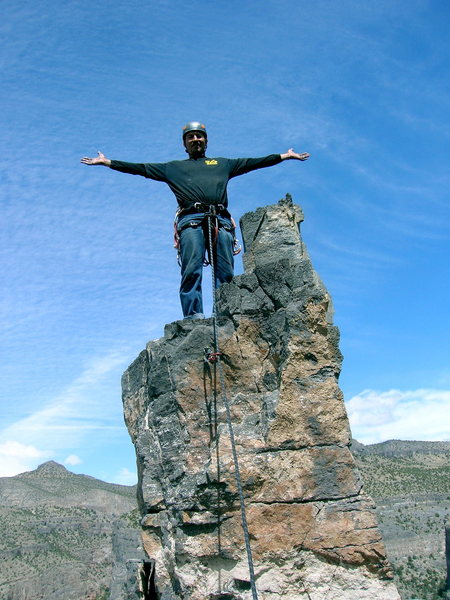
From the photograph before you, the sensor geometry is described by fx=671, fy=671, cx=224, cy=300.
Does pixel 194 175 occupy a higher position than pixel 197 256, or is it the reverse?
pixel 194 175

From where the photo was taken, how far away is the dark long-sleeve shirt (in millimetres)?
6871

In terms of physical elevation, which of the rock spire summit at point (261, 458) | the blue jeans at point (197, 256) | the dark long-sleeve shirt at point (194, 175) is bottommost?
the rock spire summit at point (261, 458)

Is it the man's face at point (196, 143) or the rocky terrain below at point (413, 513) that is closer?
the man's face at point (196, 143)

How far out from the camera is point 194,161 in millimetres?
7027

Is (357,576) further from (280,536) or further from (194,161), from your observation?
(194,161)

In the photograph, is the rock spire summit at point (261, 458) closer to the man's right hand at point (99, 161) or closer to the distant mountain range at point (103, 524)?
the man's right hand at point (99, 161)

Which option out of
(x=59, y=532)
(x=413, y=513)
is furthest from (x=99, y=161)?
(x=59, y=532)

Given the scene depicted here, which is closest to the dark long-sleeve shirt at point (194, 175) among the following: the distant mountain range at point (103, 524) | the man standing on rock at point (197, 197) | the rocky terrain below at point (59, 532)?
the man standing on rock at point (197, 197)

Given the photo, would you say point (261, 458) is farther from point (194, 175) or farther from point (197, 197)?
point (194, 175)

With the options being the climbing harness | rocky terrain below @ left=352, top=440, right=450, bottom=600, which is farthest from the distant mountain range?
the climbing harness

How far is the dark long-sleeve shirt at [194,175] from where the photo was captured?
687 cm

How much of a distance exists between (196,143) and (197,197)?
2.10ft

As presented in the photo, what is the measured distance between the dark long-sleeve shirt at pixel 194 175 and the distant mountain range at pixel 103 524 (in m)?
46.3

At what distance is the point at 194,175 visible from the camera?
22.7 ft
